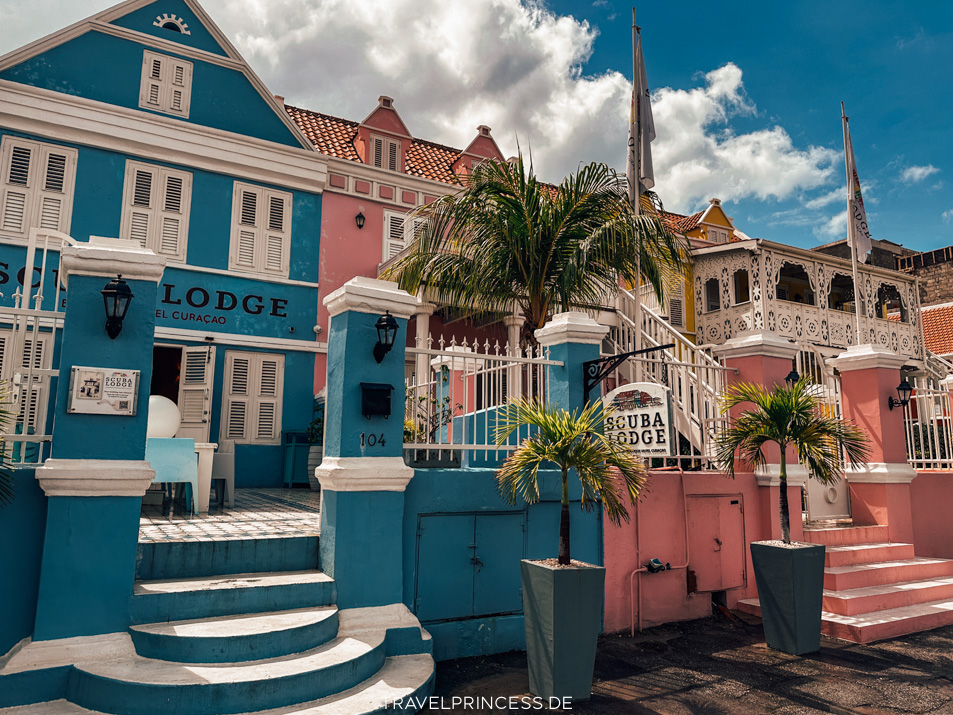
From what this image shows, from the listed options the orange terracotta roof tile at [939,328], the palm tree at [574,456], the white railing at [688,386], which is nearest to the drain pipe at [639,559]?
the white railing at [688,386]

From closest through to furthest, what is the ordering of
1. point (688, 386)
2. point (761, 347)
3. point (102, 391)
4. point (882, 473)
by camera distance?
1. point (102, 391)
2. point (761, 347)
3. point (688, 386)
4. point (882, 473)

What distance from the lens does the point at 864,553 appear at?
297 inches

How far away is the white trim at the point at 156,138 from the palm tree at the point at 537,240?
4.60 meters

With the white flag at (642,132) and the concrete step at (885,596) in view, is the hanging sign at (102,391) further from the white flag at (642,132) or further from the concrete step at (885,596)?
the concrete step at (885,596)

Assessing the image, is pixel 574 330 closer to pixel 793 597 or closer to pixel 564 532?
pixel 564 532

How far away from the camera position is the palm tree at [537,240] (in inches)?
301

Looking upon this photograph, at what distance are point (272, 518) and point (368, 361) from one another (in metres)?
2.12

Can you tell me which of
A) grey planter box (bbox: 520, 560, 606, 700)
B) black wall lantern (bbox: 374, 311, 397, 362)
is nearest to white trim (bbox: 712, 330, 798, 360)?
grey planter box (bbox: 520, 560, 606, 700)

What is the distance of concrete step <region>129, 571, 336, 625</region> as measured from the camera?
4.27 metres

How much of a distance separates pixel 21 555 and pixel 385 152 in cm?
1088

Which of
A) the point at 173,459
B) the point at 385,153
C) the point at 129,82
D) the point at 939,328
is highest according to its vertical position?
the point at 385,153

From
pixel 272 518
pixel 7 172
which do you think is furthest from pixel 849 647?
pixel 7 172

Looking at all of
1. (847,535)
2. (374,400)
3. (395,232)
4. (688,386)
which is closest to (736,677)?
(688,386)

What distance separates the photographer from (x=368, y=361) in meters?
5.22
